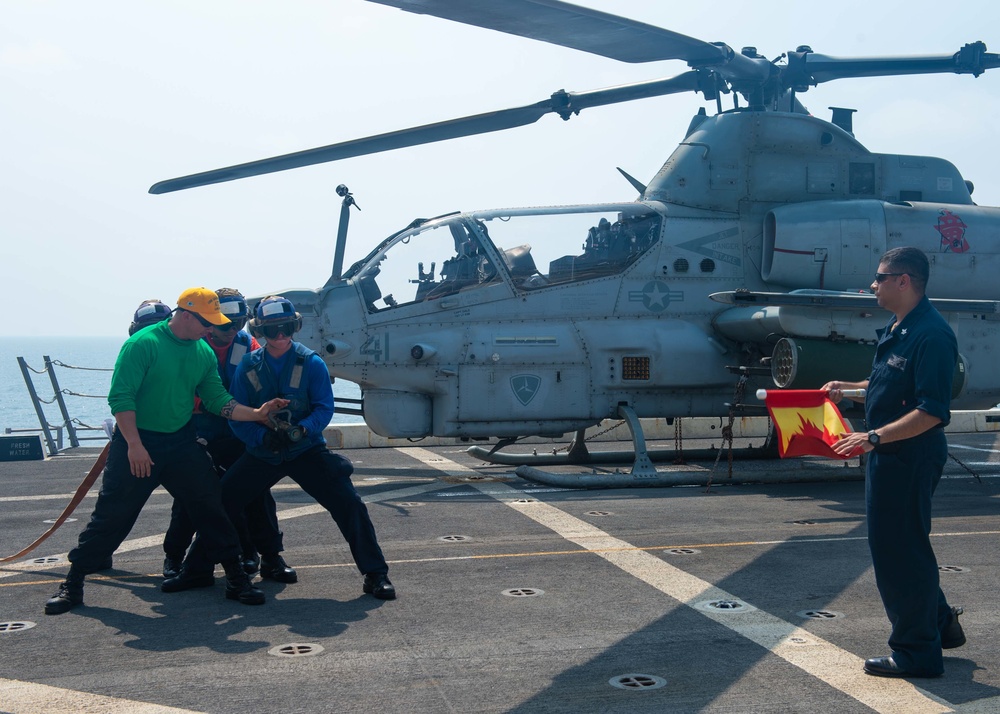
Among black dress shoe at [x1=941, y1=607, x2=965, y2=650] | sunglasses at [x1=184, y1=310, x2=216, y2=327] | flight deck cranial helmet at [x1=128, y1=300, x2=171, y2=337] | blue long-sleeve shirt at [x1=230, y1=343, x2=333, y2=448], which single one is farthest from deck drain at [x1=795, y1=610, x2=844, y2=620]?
flight deck cranial helmet at [x1=128, y1=300, x2=171, y2=337]

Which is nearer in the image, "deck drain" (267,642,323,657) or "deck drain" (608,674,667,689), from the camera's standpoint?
"deck drain" (608,674,667,689)

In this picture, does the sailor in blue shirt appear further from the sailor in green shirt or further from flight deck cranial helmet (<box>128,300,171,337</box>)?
flight deck cranial helmet (<box>128,300,171,337</box>)

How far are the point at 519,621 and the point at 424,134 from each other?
7.38 m

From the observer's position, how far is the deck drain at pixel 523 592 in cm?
613

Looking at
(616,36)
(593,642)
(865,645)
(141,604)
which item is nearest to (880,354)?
(865,645)

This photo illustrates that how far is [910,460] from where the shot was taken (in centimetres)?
459

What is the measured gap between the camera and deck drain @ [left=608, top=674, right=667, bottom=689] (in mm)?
4477

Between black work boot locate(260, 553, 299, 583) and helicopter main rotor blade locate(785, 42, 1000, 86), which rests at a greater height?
helicopter main rotor blade locate(785, 42, 1000, 86)

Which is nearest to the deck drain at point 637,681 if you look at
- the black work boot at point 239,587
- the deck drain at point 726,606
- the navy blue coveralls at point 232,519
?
the deck drain at point 726,606

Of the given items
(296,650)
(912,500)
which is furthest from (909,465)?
(296,650)

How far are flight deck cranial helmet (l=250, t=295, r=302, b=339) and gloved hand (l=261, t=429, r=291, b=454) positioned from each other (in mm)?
619

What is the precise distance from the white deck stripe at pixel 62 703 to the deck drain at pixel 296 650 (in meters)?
0.84

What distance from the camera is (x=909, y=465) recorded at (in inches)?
181

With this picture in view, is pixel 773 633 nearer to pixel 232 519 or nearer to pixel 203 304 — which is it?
pixel 232 519
